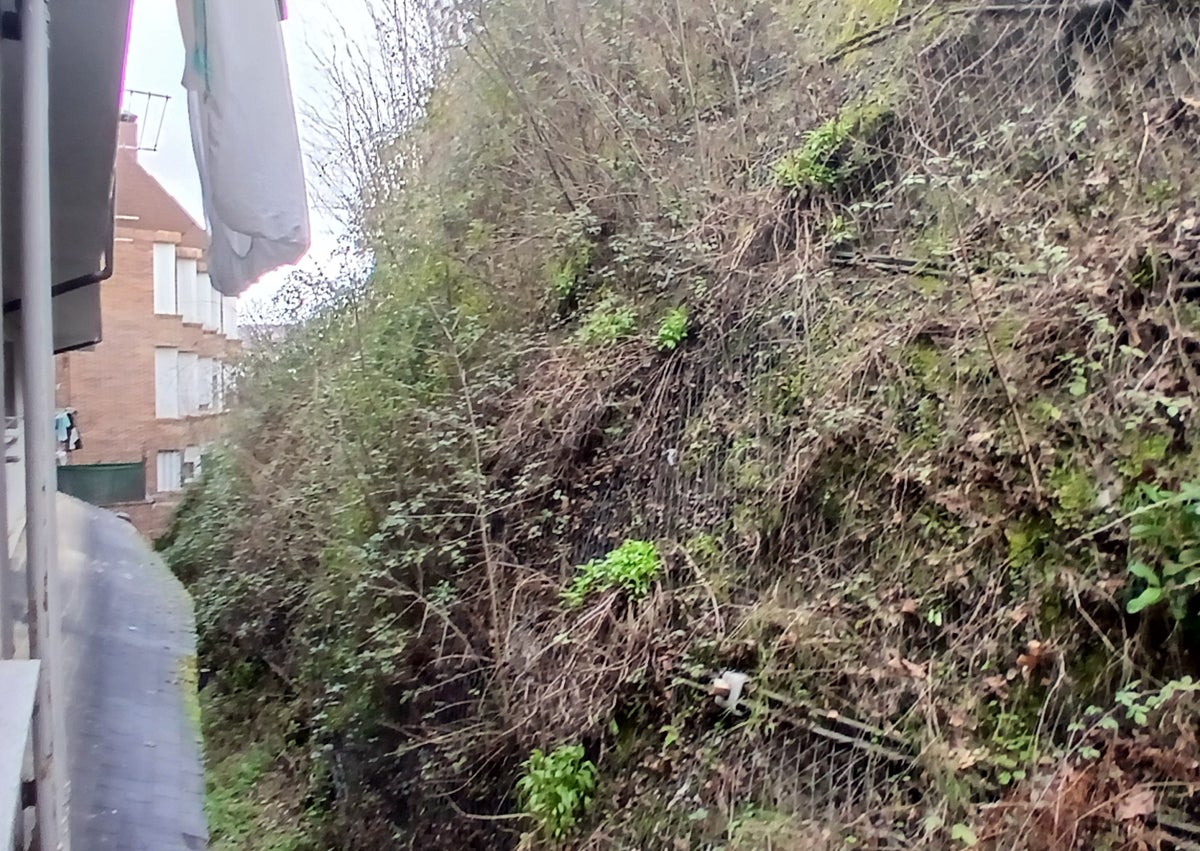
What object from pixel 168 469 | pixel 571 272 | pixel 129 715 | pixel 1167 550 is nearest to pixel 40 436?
pixel 129 715

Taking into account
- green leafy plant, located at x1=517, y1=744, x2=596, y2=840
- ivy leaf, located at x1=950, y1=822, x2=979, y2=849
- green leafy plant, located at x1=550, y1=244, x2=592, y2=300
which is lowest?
green leafy plant, located at x1=517, y1=744, x2=596, y2=840

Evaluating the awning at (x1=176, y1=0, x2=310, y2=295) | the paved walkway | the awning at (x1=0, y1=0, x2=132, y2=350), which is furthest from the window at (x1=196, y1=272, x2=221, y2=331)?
the awning at (x1=176, y1=0, x2=310, y2=295)

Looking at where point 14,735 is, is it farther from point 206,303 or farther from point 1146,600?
point 206,303

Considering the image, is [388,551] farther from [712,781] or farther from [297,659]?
[712,781]

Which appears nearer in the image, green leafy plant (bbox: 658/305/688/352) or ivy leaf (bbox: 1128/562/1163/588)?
ivy leaf (bbox: 1128/562/1163/588)

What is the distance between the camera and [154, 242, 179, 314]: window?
1828 centimetres

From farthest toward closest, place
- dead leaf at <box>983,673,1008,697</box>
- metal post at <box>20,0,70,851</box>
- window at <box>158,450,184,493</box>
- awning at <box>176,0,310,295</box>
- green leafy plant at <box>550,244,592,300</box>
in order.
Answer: window at <box>158,450,184,493</box> < green leafy plant at <box>550,244,592,300</box> < dead leaf at <box>983,673,1008,697</box> < awning at <box>176,0,310,295</box> < metal post at <box>20,0,70,851</box>

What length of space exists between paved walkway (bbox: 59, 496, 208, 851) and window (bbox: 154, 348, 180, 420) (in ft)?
50.1

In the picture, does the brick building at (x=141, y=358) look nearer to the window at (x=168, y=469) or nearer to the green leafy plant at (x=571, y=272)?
the window at (x=168, y=469)

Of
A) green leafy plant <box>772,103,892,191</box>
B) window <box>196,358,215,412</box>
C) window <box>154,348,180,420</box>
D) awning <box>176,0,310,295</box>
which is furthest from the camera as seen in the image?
window <box>154,348,180,420</box>

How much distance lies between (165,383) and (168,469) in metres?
1.97

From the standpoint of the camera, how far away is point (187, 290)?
1883cm

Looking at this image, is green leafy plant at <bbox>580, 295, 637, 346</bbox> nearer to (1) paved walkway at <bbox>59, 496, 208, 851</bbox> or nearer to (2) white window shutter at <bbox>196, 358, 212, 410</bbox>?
(1) paved walkway at <bbox>59, 496, 208, 851</bbox>

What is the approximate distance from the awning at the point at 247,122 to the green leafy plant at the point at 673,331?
2776 millimetres
